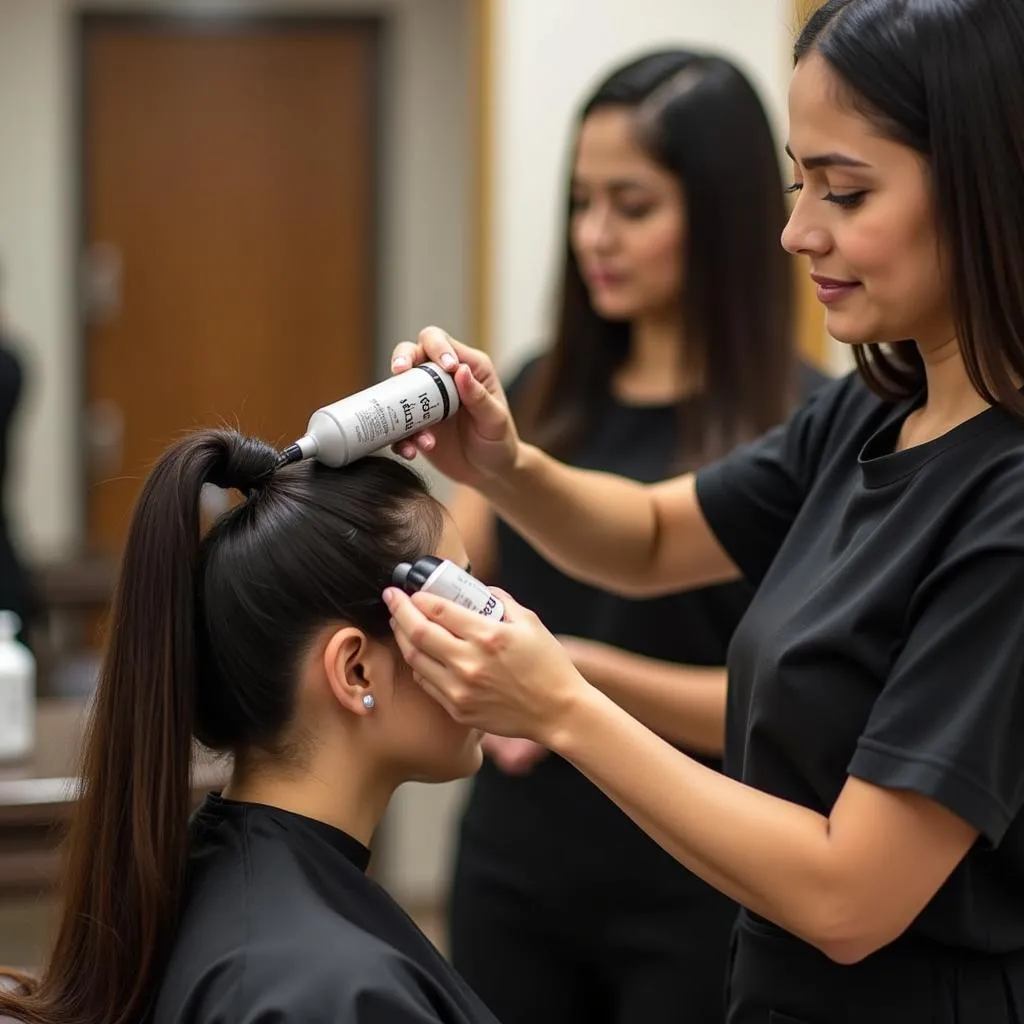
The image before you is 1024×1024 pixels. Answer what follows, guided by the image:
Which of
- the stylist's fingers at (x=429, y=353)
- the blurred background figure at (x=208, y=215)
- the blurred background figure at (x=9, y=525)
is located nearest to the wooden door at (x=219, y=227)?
the blurred background figure at (x=208, y=215)

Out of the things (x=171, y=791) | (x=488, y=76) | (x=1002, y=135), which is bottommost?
(x=171, y=791)

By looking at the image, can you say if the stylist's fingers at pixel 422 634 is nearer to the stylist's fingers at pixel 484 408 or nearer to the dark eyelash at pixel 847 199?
the stylist's fingers at pixel 484 408

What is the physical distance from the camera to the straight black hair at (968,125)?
116 cm

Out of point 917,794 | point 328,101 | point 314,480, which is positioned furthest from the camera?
point 328,101

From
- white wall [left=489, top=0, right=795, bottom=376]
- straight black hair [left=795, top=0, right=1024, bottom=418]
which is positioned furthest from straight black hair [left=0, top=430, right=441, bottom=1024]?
white wall [left=489, top=0, right=795, bottom=376]

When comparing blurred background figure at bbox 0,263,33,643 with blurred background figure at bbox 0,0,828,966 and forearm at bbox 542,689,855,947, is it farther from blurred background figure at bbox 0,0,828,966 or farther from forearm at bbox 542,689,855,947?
forearm at bbox 542,689,855,947

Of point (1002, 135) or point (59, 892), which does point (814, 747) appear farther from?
point (59, 892)

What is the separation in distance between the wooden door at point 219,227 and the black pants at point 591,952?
297 centimetres

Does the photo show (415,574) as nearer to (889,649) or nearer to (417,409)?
(417,409)

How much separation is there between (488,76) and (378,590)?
2233mm

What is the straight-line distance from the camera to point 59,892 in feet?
4.53

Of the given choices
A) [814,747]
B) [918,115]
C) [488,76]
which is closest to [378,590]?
[814,747]

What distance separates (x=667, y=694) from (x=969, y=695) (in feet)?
2.08

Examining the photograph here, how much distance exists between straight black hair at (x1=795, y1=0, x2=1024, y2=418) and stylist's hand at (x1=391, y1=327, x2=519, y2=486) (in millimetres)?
433
